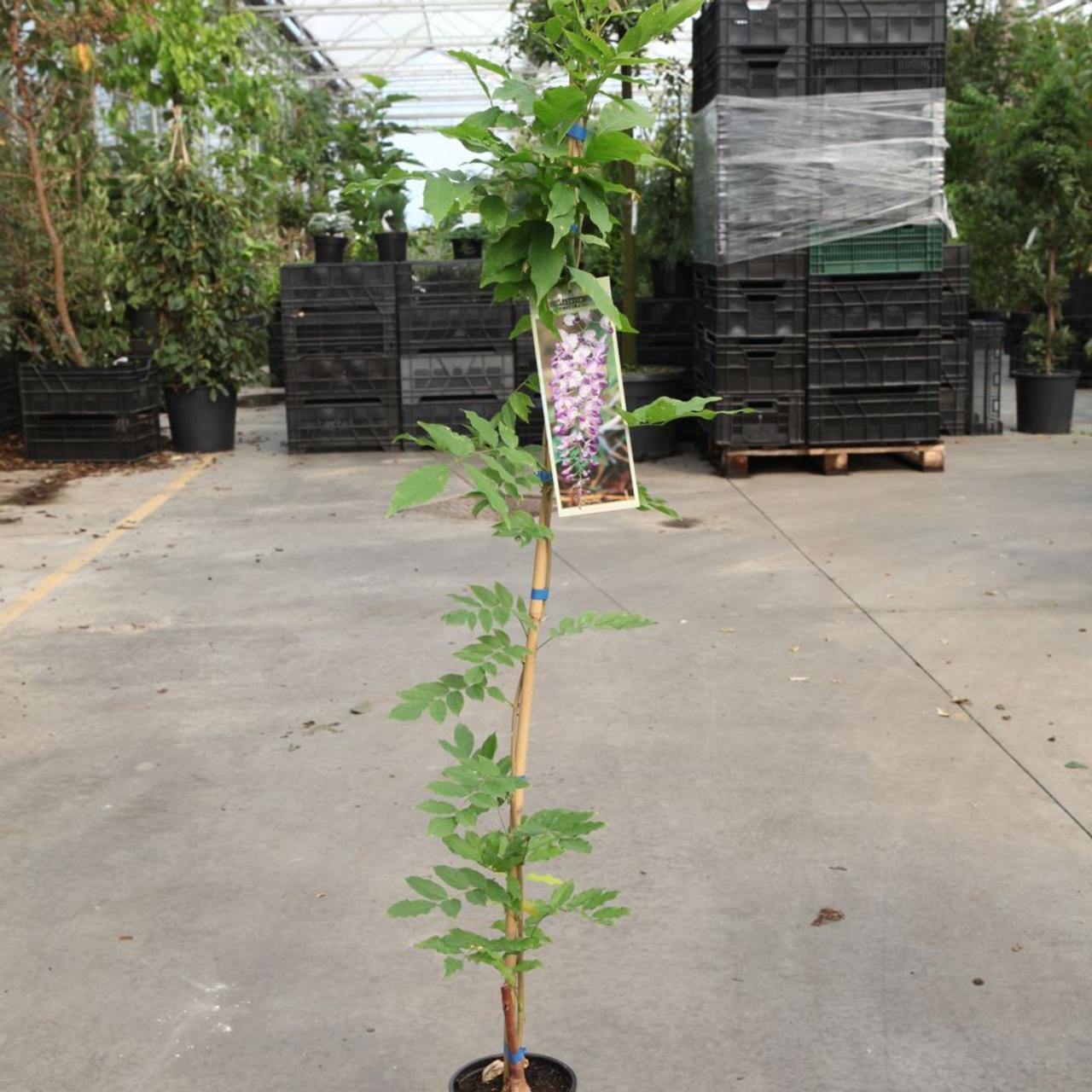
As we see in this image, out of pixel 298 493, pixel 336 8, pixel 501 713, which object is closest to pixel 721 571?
pixel 501 713

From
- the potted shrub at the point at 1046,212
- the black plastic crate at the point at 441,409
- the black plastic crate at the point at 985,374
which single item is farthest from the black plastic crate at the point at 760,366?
the potted shrub at the point at 1046,212

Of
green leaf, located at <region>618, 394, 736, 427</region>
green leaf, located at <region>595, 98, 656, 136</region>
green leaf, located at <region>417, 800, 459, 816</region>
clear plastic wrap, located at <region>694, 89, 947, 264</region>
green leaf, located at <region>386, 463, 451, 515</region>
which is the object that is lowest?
green leaf, located at <region>417, 800, 459, 816</region>

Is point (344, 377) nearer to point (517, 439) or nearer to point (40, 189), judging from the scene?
point (40, 189)

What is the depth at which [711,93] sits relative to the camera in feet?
32.3

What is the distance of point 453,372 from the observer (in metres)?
11.6

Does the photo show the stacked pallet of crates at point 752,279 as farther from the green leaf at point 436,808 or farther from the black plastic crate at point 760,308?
the green leaf at point 436,808

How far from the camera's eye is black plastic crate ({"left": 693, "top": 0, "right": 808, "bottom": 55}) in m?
9.48

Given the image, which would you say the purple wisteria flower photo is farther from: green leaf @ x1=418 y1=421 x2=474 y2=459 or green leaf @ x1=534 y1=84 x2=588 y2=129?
green leaf @ x1=534 y1=84 x2=588 y2=129

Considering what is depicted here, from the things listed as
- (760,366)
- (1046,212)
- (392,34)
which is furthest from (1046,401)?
(392,34)

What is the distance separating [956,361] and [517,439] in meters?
9.47

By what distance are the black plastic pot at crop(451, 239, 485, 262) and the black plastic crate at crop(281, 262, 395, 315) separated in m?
0.90

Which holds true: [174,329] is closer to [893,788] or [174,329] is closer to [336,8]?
[893,788]

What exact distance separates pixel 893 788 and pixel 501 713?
139 cm

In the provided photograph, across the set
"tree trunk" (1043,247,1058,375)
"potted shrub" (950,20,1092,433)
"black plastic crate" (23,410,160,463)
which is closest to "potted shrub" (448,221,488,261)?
"black plastic crate" (23,410,160,463)
